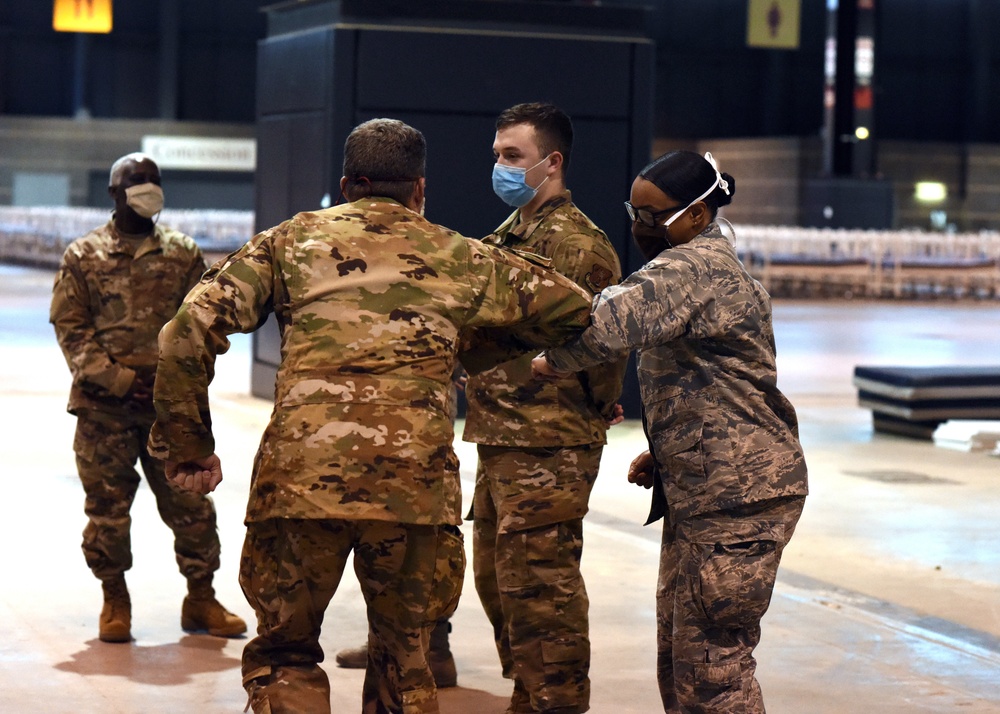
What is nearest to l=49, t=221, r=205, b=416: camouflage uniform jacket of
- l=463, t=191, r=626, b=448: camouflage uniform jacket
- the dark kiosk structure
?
l=463, t=191, r=626, b=448: camouflage uniform jacket

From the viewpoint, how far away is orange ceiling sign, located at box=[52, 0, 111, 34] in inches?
1448

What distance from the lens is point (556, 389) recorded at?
4586 millimetres

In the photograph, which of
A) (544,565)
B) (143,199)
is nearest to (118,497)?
(143,199)

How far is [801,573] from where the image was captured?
23.7 feet

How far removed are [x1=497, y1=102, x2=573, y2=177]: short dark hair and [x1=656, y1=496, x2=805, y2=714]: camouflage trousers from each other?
1.36m

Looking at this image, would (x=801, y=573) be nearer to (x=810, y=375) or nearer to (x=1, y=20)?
(x=810, y=375)

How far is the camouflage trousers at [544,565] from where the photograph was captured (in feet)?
15.0

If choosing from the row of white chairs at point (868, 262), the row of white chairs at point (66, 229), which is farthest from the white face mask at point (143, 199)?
the row of white chairs at point (66, 229)

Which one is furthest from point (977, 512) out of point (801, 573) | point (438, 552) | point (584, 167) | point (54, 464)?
point (438, 552)

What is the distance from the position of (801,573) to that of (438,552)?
12.6 ft

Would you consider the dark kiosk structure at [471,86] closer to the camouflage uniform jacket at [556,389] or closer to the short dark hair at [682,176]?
the camouflage uniform jacket at [556,389]

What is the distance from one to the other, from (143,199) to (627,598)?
99.3 inches

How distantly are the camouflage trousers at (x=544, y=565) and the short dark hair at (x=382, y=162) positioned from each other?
3.63 ft

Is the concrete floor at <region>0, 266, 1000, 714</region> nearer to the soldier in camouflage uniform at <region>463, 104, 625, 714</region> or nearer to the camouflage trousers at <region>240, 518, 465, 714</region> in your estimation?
the soldier in camouflage uniform at <region>463, 104, 625, 714</region>
